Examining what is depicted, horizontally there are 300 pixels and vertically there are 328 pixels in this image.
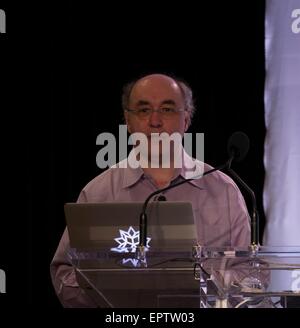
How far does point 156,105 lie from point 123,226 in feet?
3.19

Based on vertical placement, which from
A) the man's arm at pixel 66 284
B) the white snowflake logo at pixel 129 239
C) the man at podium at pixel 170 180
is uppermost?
the man at podium at pixel 170 180

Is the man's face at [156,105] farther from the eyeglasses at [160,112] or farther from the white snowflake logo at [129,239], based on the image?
the white snowflake logo at [129,239]

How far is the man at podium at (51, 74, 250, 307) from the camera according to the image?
2.68 metres

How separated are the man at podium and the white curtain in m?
0.81

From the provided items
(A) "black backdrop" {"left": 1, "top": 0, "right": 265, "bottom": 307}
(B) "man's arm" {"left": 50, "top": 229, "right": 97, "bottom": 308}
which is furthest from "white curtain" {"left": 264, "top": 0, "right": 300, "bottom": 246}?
(B) "man's arm" {"left": 50, "top": 229, "right": 97, "bottom": 308}

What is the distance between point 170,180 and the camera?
9.43 feet

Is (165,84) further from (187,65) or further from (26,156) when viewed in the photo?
(26,156)

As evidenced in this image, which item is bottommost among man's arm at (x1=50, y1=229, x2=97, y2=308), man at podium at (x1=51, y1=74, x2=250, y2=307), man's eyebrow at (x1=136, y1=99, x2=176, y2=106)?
man's arm at (x1=50, y1=229, x2=97, y2=308)

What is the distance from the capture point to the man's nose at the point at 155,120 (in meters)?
2.75

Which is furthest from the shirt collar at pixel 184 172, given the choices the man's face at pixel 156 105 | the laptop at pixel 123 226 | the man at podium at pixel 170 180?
the laptop at pixel 123 226

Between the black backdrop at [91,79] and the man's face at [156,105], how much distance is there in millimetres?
661

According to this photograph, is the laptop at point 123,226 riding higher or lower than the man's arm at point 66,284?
higher

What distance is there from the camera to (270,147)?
359 cm

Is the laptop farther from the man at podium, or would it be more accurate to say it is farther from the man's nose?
the man's nose
